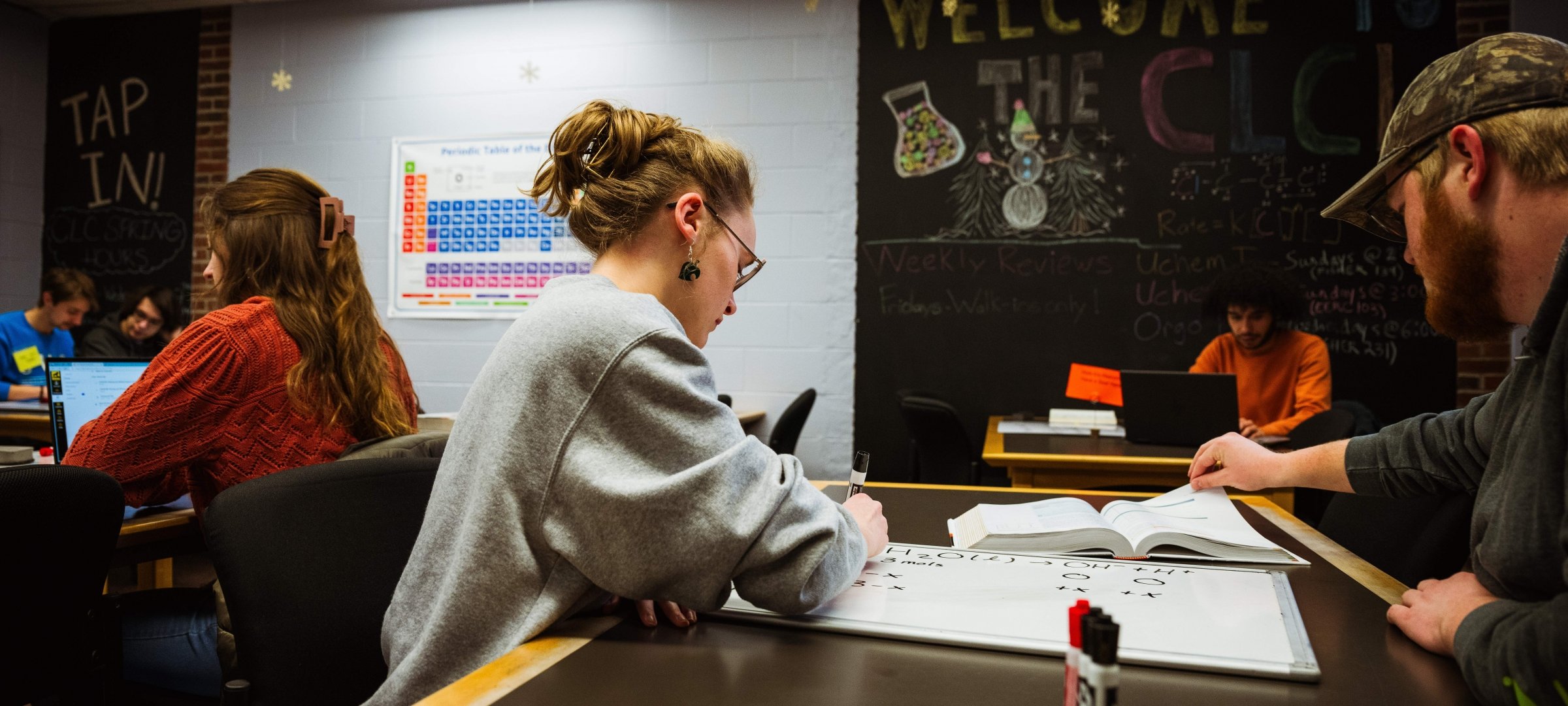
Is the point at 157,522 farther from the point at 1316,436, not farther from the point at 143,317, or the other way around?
the point at 143,317

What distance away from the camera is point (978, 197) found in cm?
416

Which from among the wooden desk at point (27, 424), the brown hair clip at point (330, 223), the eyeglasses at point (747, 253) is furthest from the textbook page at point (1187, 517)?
the wooden desk at point (27, 424)

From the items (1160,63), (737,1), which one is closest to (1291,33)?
(1160,63)

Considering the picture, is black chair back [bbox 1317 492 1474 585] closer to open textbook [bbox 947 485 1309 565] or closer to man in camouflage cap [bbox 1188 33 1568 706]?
man in camouflage cap [bbox 1188 33 1568 706]

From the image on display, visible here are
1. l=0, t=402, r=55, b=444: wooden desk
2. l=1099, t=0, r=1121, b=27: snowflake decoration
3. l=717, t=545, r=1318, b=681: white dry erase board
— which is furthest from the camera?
l=1099, t=0, r=1121, b=27: snowflake decoration

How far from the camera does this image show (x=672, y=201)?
1.03 meters

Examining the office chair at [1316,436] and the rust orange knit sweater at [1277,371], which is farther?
the rust orange knit sweater at [1277,371]

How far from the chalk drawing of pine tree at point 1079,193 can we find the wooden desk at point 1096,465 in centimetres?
147

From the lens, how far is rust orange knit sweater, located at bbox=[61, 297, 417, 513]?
167cm

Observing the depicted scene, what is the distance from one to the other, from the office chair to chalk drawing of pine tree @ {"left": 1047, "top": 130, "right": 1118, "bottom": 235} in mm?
1379

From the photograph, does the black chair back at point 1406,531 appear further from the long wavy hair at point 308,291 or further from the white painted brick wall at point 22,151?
the white painted brick wall at point 22,151

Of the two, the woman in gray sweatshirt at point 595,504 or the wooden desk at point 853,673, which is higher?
the woman in gray sweatshirt at point 595,504

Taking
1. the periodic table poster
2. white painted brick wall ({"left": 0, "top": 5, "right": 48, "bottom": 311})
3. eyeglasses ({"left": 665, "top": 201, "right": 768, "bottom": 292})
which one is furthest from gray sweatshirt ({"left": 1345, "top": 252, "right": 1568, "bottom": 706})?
white painted brick wall ({"left": 0, "top": 5, "right": 48, "bottom": 311})

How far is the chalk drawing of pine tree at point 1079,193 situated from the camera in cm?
407
